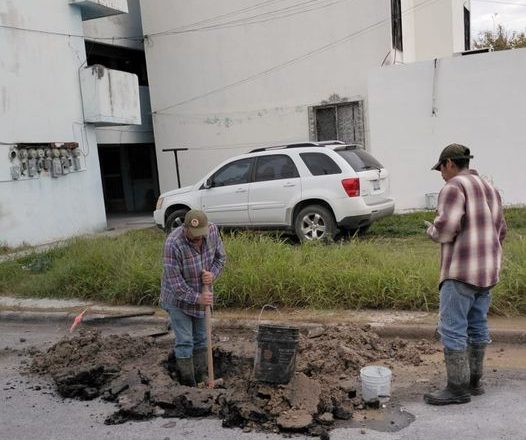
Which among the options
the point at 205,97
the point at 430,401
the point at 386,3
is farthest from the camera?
the point at 205,97

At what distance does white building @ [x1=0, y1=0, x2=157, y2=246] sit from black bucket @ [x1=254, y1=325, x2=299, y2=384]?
9.64 metres

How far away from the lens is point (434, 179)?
13.9m

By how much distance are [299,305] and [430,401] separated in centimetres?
256

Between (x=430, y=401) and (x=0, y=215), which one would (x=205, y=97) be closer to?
(x=0, y=215)

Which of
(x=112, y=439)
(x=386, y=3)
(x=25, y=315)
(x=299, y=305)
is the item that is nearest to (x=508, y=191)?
(x=386, y=3)

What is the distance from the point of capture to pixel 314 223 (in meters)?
10.0

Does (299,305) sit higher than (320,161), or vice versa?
(320,161)

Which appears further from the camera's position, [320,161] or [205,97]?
[205,97]

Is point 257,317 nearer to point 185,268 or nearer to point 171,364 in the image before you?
point 171,364

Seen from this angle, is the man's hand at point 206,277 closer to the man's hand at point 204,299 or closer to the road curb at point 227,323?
the man's hand at point 204,299

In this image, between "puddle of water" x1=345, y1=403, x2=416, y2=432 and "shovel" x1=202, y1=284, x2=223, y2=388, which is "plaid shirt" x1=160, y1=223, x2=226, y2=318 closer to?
"shovel" x1=202, y1=284, x2=223, y2=388

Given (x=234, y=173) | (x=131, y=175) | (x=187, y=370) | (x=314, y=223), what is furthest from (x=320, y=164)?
(x=131, y=175)

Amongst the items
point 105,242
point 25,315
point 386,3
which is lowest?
point 25,315

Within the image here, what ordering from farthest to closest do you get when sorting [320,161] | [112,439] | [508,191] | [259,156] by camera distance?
[508,191]
[259,156]
[320,161]
[112,439]
